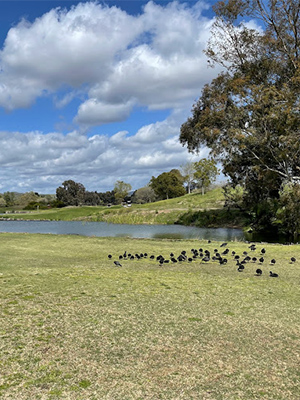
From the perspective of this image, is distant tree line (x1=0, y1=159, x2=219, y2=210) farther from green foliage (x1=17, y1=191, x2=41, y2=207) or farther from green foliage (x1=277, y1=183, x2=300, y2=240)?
green foliage (x1=277, y1=183, x2=300, y2=240)

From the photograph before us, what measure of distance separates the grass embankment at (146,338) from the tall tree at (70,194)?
144 m

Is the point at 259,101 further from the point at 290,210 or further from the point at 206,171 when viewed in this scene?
the point at 206,171

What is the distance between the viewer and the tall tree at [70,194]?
150375mm

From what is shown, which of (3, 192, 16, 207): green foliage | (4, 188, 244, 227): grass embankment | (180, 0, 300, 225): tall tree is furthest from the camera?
(3, 192, 16, 207): green foliage

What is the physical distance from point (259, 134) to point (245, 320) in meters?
26.7

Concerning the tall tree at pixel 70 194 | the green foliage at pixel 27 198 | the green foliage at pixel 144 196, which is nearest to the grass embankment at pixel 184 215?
the green foliage at pixel 144 196

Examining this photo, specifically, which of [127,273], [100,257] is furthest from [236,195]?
[127,273]

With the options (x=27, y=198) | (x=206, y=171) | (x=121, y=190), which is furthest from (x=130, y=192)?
(x=206, y=171)

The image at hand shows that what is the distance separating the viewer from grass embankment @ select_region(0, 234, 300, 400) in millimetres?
4055

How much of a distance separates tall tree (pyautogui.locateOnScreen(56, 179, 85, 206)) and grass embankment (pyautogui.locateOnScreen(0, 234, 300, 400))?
144m

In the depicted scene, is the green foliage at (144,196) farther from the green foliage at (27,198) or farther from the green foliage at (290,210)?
the green foliage at (290,210)

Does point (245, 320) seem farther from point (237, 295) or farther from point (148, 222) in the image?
point (148, 222)

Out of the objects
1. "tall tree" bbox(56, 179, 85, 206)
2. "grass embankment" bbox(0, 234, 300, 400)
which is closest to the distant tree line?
"tall tree" bbox(56, 179, 85, 206)

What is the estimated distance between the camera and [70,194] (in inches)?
5994
